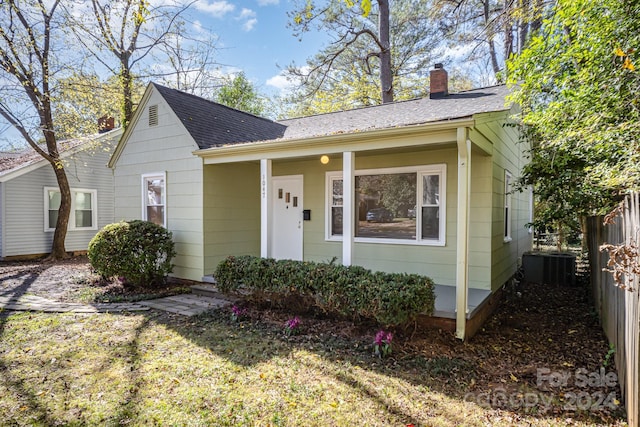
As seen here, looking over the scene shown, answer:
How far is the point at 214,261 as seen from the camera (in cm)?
714

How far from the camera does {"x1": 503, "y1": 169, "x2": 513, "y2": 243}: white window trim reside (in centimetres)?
693

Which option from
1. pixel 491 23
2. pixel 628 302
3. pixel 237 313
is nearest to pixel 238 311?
pixel 237 313

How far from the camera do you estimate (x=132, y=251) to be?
259 inches

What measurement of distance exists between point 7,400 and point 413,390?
3.57m

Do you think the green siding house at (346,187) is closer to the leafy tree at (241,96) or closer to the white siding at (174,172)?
the white siding at (174,172)

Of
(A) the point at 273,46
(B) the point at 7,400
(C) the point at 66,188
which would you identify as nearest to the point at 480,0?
(A) the point at 273,46

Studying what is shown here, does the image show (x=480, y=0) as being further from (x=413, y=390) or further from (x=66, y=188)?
(x=66, y=188)

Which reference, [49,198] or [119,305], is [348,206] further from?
[49,198]

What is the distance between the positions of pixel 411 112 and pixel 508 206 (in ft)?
9.20

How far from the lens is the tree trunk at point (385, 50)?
46.2ft

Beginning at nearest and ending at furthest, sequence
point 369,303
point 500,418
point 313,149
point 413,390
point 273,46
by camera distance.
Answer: point 500,418 → point 413,390 → point 369,303 → point 313,149 → point 273,46

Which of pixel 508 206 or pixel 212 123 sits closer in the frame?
pixel 508 206

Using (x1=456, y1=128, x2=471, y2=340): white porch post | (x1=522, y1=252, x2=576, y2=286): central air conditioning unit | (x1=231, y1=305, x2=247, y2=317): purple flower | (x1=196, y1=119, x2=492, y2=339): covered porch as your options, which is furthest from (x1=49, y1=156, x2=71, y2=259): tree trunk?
(x1=522, y1=252, x2=576, y2=286): central air conditioning unit

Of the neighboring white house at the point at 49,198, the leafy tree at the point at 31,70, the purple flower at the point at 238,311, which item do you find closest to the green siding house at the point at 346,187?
the purple flower at the point at 238,311
